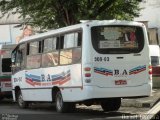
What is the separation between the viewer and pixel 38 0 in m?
24.3

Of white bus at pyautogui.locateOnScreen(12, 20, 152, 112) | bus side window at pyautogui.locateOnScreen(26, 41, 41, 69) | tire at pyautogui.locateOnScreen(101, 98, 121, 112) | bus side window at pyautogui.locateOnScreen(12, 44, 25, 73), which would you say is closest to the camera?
white bus at pyautogui.locateOnScreen(12, 20, 152, 112)

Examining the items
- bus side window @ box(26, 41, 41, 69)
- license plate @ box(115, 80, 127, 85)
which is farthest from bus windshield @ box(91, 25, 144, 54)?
bus side window @ box(26, 41, 41, 69)

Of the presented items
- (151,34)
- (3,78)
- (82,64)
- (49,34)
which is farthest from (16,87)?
(151,34)

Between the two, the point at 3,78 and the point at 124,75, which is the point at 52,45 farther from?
the point at 3,78

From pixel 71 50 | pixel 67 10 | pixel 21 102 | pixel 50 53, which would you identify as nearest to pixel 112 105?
pixel 71 50

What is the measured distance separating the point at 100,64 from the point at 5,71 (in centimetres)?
969

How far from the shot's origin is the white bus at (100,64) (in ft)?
53.8

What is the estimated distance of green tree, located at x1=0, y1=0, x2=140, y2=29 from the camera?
2427 centimetres

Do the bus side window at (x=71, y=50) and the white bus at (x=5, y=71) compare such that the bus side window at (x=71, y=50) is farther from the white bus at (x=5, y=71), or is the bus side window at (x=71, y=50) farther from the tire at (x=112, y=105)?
the white bus at (x=5, y=71)

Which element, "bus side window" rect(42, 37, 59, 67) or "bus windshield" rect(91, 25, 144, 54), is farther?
"bus side window" rect(42, 37, 59, 67)

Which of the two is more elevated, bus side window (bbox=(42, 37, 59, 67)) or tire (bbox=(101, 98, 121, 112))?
bus side window (bbox=(42, 37, 59, 67))

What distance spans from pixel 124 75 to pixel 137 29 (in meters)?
1.66

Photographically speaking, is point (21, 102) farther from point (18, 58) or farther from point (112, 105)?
point (112, 105)

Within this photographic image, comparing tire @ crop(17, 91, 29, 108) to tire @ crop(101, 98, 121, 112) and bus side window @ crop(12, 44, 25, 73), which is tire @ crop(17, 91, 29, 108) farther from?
tire @ crop(101, 98, 121, 112)
